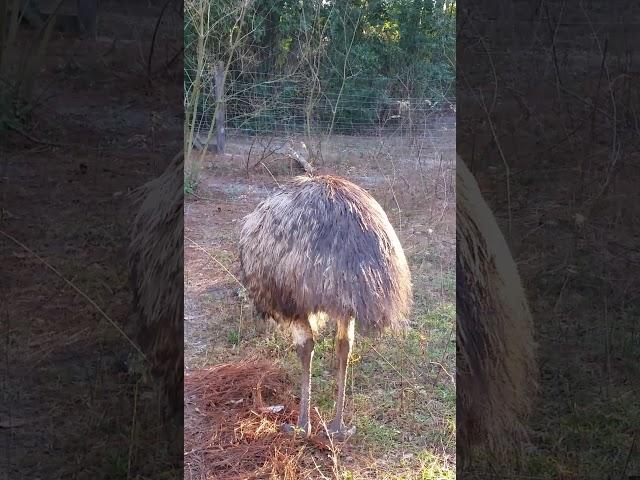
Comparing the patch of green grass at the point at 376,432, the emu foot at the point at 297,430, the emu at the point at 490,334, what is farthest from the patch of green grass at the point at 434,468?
the emu at the point at 490,334

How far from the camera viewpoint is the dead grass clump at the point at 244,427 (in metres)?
2.79

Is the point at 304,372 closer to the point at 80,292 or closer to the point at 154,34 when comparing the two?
the point at 80,292

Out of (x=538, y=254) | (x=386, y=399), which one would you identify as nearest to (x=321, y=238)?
(x=386, y=399)

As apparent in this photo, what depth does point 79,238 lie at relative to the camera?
1219mm

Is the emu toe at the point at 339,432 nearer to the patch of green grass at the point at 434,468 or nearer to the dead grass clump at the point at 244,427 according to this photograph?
the dead grass clump at the point at 244,427

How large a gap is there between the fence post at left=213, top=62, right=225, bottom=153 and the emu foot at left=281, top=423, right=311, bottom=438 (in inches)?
118

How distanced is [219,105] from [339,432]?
10.4 ft

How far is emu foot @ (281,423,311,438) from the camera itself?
3143mm

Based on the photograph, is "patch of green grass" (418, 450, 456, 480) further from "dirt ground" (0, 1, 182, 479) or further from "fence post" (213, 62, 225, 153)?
"fence post" (213, 62, 225, 153)

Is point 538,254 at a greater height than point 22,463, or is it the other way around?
point 538,254

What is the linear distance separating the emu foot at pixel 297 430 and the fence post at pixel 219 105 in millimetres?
2995

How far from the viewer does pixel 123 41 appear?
123 centimetres

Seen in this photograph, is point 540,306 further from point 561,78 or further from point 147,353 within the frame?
point 147,353

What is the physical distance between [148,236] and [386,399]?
256 cm
